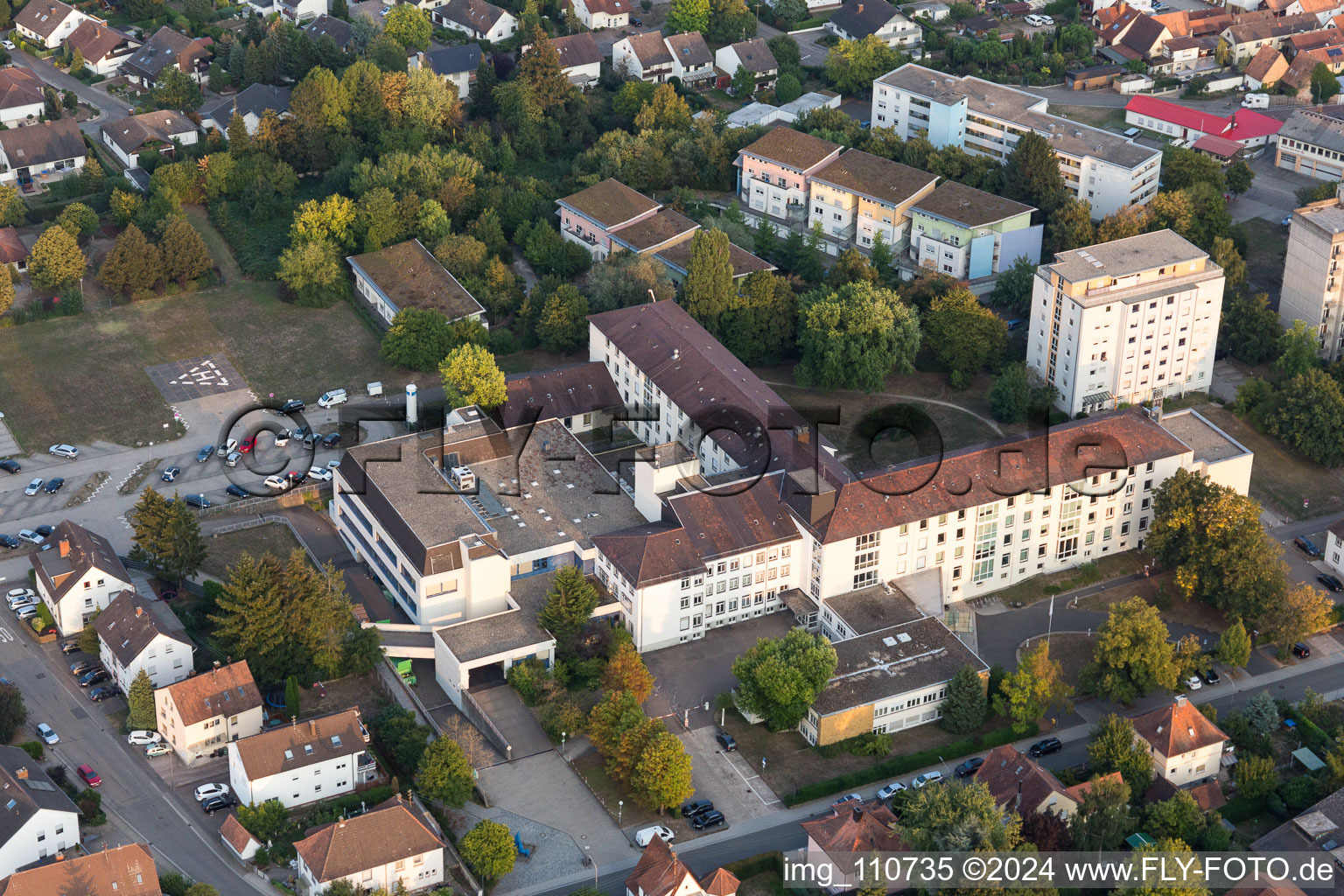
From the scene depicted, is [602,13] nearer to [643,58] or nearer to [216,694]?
[643,58]

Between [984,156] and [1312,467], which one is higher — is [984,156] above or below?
above

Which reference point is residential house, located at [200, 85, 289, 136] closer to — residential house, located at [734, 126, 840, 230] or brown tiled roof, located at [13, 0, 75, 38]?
brown tiled roof, located at [13, 0, 75, 38]

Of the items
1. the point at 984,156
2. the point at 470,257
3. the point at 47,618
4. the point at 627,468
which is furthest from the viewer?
the point at 984,156

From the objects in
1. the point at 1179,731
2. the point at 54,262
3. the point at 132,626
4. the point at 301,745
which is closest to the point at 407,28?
the point at 54,262

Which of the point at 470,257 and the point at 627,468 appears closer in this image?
the point at 627,468

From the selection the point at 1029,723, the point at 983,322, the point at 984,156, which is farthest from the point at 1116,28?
the point at 1029,723

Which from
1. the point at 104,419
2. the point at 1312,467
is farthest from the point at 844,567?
the point at 104,419

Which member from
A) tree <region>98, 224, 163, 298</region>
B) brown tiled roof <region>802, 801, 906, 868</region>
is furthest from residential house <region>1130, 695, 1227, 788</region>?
tree <region>98, 224, 163, 298</region>

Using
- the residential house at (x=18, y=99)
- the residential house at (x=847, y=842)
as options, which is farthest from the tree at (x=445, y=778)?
the residential house at (x=18, y=99)

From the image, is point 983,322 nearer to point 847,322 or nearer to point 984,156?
point 847,322

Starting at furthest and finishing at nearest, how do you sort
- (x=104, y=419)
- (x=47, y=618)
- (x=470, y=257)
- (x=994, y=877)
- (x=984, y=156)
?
(x=984, y=156)
(x=470, y=257)
(x=104, y=419)
(x=47, y=618)
(x=994, y=877)
